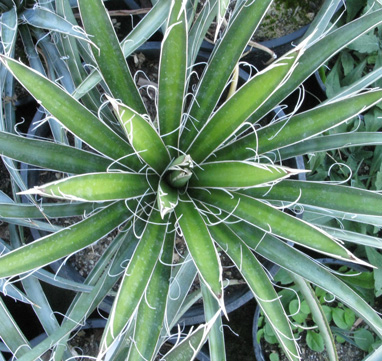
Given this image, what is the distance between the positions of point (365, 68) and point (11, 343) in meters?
1.18

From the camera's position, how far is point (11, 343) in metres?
0.78

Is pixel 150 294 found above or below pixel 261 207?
below

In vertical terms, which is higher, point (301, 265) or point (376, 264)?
point (301, 265)

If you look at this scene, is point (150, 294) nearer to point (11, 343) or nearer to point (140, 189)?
point (140, 189)

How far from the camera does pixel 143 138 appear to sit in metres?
0.60

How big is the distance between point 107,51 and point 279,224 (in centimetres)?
35

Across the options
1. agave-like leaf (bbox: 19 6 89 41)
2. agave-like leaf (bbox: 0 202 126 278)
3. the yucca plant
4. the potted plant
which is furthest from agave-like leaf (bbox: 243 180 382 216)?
the potted plant

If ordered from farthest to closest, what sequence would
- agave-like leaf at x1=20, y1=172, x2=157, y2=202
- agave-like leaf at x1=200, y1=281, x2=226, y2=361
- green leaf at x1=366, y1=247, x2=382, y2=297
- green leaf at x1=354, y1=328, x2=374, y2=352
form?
green leaf at x1=354, y1=328, x2=374, y2=352
green leaf at x1=366, y1=247, x2=382, y2=297
agave-like leaf at x1=200, y1=281, x2=226, y2=361
agave-like leaf at x1=20, y1=172, x2=157, y2=202

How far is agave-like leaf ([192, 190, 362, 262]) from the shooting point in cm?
58

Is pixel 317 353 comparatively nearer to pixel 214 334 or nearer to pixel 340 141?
pixel 214 334

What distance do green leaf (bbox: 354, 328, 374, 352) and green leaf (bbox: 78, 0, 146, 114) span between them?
1.00m

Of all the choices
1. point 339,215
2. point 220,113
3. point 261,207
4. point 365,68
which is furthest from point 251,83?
point 365,68

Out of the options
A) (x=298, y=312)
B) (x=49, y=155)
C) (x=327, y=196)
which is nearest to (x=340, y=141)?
(x=327, y=196)

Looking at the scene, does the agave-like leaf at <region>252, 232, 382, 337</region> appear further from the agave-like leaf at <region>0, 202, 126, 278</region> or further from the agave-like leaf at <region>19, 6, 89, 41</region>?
the agave-like leaf at <region>19, 6, 89, 41</region>
